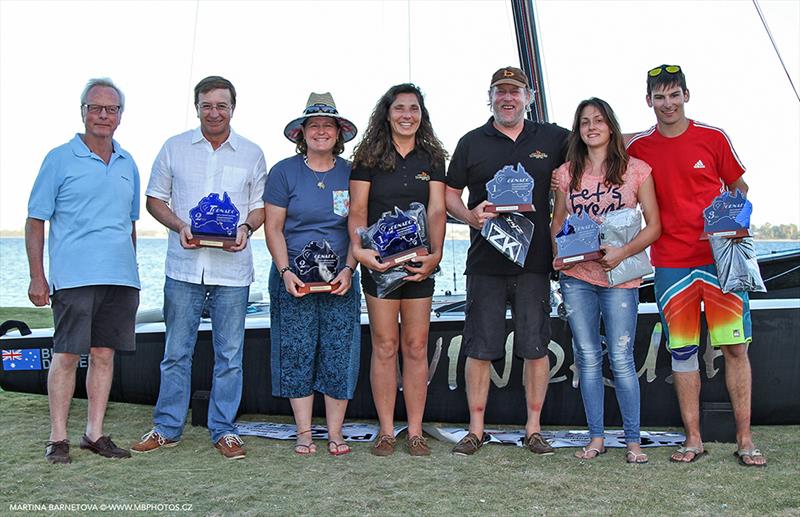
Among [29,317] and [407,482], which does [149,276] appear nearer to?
[29,317]

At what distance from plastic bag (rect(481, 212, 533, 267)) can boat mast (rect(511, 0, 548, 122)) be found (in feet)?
8.00

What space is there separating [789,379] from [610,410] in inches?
36.1

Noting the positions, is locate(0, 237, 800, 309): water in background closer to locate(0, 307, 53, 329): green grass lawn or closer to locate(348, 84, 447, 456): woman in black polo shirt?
locate(0, 307, 53, 329): green grass lawn

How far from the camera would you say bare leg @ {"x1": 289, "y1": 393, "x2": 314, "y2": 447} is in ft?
11.9

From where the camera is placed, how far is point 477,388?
144 inches

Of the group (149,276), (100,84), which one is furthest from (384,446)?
(149,276)

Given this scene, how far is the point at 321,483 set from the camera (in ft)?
10.3

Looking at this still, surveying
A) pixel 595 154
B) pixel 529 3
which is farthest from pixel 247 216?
pixel 529 3

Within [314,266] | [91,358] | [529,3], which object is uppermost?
[529,3]

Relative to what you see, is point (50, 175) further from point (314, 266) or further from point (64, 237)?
point (314, 266)

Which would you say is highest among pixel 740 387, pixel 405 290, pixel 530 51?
pixel 530 51

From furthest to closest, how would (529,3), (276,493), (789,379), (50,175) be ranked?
(529,3) → (789,379) → (50,175) → (276,493)

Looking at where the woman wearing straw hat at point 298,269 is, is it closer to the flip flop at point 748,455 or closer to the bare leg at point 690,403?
the bare leg at point 690,403

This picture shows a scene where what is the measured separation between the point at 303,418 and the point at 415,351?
1.98 ft
